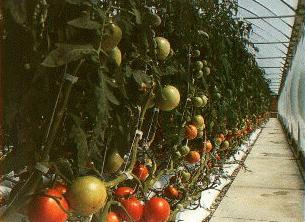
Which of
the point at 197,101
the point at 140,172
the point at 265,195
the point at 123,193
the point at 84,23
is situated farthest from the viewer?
the point at 265,195

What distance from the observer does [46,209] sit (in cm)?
115

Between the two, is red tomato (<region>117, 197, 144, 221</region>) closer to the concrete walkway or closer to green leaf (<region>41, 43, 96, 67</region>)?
green leaf (<region>41, 43, 96, 67</region>)

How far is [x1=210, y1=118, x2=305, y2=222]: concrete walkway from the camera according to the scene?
384 centimetres

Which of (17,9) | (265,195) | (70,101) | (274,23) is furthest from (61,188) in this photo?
(274,23)

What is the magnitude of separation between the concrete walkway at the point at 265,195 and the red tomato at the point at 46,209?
2.69m

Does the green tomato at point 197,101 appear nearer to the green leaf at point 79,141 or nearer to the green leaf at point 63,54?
the green leaf at point 79,141

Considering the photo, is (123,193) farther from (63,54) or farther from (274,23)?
(274,23)

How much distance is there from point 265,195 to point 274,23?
458 centimetres

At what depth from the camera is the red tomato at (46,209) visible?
115 cm

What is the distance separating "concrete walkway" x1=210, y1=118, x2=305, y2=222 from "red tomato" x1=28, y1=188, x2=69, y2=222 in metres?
2.69

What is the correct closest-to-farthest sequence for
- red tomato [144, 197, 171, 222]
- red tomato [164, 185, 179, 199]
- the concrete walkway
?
1. red tomato [144, 197, 171, 222]
2. red tomato [164, 185, 179, 199]
3. the concrete walkway

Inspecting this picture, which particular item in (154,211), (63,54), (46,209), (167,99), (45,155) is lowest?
(154,211)

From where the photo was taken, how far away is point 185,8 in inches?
92.7

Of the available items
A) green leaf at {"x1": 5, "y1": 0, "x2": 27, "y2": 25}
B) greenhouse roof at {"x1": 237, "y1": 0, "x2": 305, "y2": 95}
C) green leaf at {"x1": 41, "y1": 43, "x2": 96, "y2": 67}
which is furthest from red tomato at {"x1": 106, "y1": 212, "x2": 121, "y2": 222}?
greenhouse roof at {"x1": 237, "y1": 0, "x2": 305, "y2": 95}
